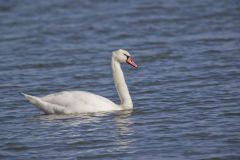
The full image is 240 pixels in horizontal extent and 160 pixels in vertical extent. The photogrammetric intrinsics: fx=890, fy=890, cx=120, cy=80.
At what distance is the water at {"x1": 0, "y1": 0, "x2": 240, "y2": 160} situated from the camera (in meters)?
12.5

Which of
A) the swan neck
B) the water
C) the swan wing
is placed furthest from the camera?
the swan neck

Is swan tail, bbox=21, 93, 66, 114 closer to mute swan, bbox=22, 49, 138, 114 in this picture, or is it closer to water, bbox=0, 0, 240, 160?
mute swan, bbox=22, 49, 138, 114

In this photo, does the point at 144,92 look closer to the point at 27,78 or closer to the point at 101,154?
the point at 27,78

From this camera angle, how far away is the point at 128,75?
19.0 metres

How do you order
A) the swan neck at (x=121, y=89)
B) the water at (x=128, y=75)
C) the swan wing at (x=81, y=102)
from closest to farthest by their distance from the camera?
the water at (x=128, y=75), the swan wing at (x=81, y=102), the swan neck at (x=121, y=89)

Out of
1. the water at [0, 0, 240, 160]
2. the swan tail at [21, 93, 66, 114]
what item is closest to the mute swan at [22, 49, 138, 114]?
the swan tail at [21, 93, 66, 114]

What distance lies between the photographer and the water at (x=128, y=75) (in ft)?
41.0

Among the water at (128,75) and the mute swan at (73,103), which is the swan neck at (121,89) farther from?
the water at (128,75)

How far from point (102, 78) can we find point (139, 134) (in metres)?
5.51

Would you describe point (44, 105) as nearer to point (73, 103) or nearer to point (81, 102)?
point (73, 103)

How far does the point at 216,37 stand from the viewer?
22859 mm

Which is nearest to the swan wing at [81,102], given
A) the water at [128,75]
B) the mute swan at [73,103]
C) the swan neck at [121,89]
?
the mute swan at [73,103]

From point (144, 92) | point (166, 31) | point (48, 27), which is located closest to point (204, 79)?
point (144, 92)

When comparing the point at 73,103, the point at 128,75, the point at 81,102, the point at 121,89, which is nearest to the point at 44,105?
the point at 73,103
